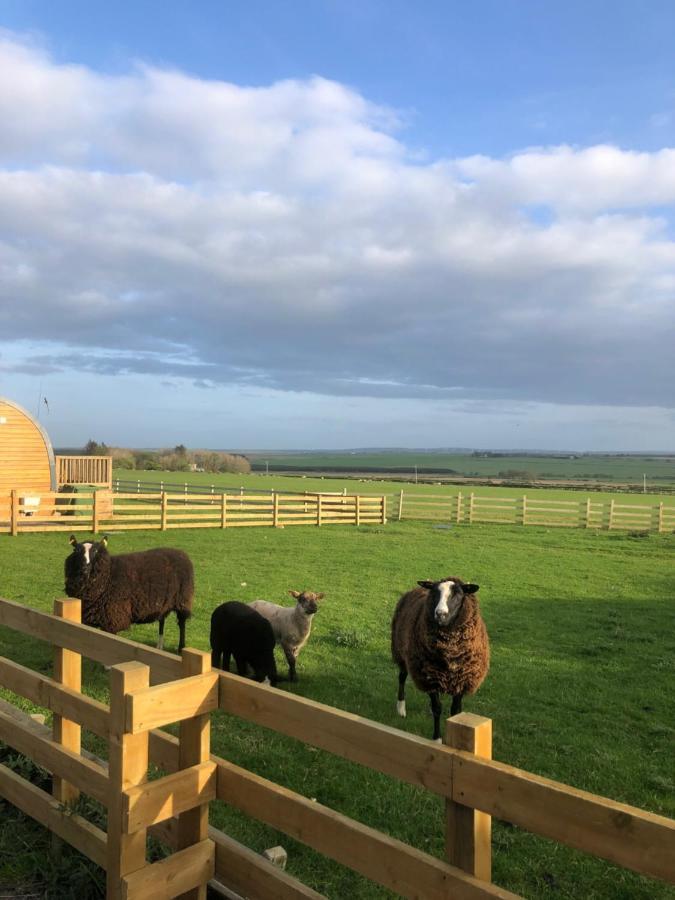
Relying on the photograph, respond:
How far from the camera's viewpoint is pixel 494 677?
7.72 metres

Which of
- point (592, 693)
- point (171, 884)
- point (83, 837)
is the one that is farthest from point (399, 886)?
point (592, 693)

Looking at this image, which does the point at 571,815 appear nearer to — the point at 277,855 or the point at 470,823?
the point at 470,823

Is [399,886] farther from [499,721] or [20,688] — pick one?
[499,721]

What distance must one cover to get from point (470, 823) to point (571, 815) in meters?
0.40

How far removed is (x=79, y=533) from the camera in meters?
20.4

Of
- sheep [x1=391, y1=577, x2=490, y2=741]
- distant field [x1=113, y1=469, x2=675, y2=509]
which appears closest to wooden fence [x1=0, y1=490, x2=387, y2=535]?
sheep [x1=391, y1=577, x2=490, y2=741]

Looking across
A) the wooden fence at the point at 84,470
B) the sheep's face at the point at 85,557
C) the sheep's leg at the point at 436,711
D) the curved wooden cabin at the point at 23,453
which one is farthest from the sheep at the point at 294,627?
the wooden fence at the point at 84,470

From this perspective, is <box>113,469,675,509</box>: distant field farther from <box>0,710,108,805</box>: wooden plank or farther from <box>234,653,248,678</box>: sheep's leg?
<box>0,710,108,805</box>: wooden plank

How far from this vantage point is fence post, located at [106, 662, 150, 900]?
104 inches

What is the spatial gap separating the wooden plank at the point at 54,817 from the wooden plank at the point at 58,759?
185 mm

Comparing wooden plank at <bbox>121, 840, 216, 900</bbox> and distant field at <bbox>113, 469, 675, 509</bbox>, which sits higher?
wooden plank at <bbox>121, 840, 216, 900</bbox>

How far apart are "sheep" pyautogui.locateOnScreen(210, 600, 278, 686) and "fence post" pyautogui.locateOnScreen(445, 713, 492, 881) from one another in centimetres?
490

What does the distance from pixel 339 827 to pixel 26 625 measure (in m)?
2.42

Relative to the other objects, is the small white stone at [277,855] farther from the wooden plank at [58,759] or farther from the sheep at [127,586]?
the sheep at [127,586]
